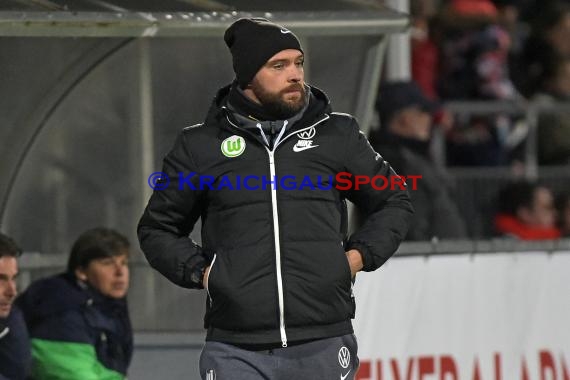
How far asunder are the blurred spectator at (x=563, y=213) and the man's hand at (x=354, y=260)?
5902 mm

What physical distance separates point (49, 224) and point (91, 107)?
2.10 feet

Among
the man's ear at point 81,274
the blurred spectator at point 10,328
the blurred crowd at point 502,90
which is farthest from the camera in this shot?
the blurred crowd at point 502,90

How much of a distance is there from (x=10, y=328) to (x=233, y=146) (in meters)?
1.69

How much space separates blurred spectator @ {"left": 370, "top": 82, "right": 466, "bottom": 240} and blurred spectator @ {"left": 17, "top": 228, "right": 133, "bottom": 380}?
218cm

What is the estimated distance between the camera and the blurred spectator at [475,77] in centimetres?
1198

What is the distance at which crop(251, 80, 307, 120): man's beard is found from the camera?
18.1 feet

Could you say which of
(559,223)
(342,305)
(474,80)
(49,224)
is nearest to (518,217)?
(559,223)

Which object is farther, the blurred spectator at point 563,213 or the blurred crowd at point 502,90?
the blurred spectator at point 563,213

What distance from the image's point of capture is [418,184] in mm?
8984

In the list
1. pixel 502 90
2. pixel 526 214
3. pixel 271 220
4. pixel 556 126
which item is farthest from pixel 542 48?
pixel 271 220

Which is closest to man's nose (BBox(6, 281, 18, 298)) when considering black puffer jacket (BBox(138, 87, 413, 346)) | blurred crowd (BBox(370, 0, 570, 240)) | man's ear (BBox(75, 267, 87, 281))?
man's ear (BBox(75, 267, 87, 281))

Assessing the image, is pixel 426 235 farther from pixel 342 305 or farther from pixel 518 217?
pixel 342 305

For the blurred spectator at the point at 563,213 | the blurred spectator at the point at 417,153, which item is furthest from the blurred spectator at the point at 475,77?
the blurred spectator at the point at 417,153

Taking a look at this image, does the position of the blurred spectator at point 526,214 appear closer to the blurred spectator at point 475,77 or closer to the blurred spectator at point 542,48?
the blurred spectator at point 475,77
